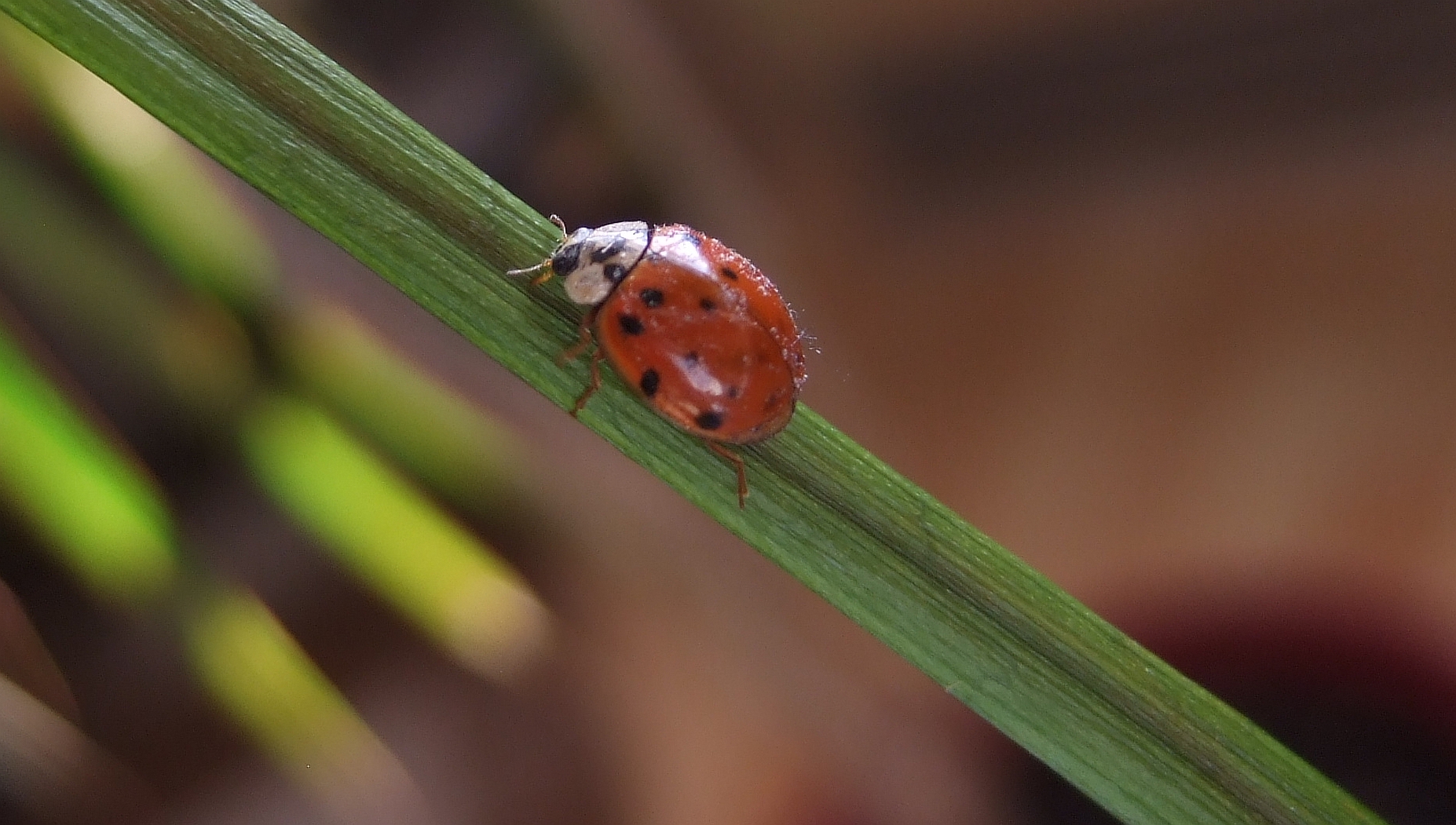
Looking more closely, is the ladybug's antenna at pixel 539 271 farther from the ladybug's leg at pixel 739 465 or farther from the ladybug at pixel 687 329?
the ladybug's leg at pixel 739 465

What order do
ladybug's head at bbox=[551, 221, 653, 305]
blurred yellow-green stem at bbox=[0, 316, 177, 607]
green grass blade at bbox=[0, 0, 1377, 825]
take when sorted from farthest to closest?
blurred yellow-green stem at bbox=[0, 316, 177, 607] → ladybug's head at bbox=[551, 221, 653, 305] → green grass blade at bbox=[0, 0, 1377, 825]

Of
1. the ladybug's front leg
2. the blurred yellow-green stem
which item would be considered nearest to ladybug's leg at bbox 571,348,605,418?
the ladybug's front leg

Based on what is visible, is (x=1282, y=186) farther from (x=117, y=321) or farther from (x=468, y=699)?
(x=117, y=321)

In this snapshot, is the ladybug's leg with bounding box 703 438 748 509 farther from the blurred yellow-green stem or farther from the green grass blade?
the blurred yellow-green stem

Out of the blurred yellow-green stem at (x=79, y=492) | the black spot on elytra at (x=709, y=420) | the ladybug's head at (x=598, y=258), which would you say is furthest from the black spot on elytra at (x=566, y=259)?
the blurred yellow-green stem at (x=79, y=492)

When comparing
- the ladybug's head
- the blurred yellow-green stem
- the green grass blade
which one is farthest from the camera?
the blurred yellow-green stem

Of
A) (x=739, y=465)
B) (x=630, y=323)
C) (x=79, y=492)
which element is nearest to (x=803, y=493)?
(x=739, y=465)

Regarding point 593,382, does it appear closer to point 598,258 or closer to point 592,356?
point 592,356
